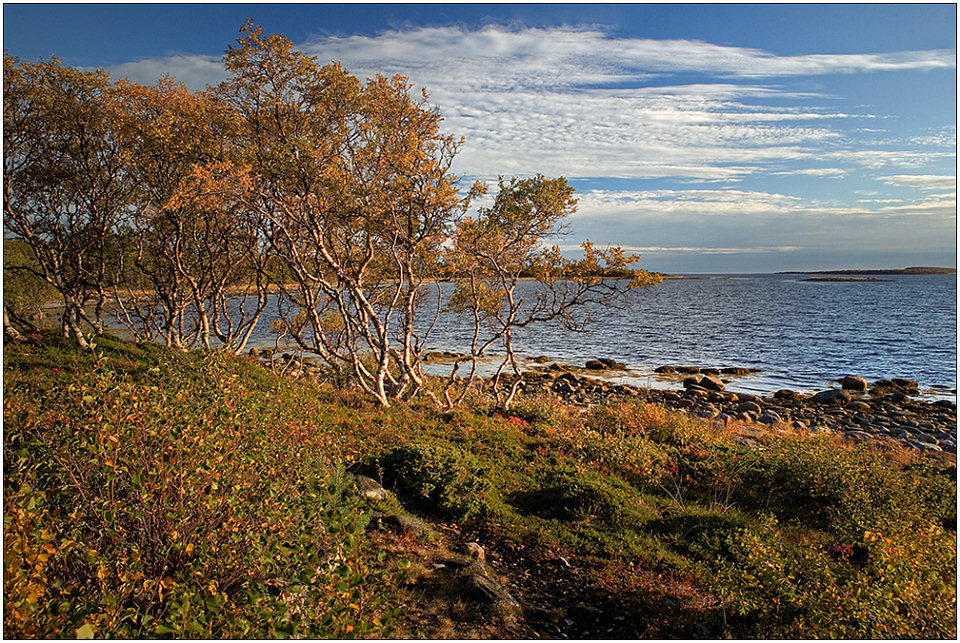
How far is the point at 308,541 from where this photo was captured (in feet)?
15.0

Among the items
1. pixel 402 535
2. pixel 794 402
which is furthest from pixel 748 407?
pixel 402 535

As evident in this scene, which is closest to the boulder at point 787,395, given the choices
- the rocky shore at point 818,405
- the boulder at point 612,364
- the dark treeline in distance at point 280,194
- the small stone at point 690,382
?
the rocky shore at point 818,405

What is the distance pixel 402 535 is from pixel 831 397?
2976 centimetres

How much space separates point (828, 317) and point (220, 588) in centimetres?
8281

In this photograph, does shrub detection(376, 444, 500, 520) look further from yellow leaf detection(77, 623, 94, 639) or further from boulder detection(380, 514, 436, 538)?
yellow leaf detection(77, 623, 94, 639)

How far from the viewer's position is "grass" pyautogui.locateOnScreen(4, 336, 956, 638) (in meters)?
4.16

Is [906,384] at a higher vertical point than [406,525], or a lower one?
lower

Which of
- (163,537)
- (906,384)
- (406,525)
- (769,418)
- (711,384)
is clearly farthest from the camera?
(906,384)

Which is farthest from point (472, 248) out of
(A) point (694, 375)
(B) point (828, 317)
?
(B) point (828, 317)

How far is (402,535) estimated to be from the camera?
27.1 ft

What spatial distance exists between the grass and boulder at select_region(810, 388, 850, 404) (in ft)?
65.9

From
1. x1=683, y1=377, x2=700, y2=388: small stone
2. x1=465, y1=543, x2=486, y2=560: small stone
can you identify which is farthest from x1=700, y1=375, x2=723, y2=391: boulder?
x1=465, y1=543, x2=486, y2=560: small stone

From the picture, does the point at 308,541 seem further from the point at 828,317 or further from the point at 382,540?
the point at 828,317

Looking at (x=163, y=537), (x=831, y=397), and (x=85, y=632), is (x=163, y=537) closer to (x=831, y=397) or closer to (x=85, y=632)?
(x=85, y=632)
